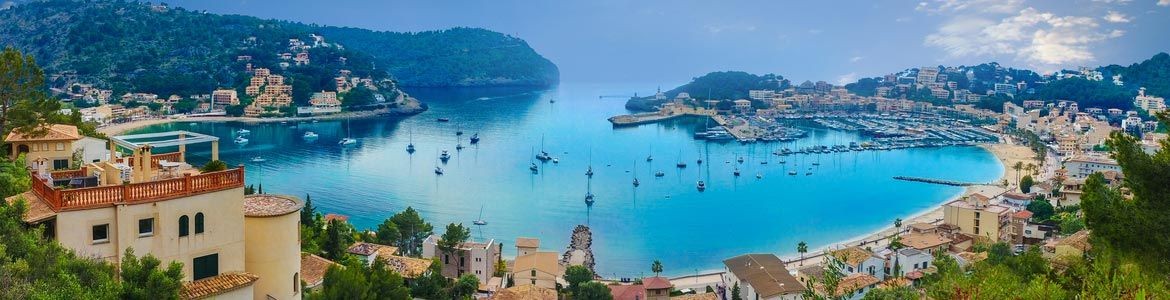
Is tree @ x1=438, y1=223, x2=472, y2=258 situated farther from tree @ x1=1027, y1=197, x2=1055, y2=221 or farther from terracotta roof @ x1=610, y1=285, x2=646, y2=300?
tree @ x1=1027, y1=197, x2=1055, y2=221

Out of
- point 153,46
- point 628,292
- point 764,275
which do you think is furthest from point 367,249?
point 153,46

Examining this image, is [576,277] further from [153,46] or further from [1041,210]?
[153,46]

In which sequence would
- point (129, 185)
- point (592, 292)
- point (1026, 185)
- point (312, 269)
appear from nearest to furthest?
point (129, 185), point (312, 269), point (592, 292), point (1026, 185)

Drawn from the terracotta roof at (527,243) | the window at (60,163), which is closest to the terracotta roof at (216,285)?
the window at (60,163)

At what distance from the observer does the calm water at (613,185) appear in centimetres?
2328

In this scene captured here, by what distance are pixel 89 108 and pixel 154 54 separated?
56.0 ft

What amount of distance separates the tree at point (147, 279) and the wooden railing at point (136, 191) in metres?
0.46

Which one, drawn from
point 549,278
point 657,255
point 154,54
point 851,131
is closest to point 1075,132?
point 851,131

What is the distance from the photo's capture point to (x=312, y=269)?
10.5 metres

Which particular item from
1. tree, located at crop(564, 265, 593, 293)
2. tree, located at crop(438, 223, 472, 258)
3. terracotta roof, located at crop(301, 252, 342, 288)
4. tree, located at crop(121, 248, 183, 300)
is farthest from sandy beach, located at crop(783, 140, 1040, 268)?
tree, located at crop(121, 248, 183, 300)

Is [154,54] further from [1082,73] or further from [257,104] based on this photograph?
[1082,73]

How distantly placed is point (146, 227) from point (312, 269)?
5047mm

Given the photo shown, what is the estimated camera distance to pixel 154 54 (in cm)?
6119

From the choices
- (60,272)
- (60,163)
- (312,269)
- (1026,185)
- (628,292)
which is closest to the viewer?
(60,272)
